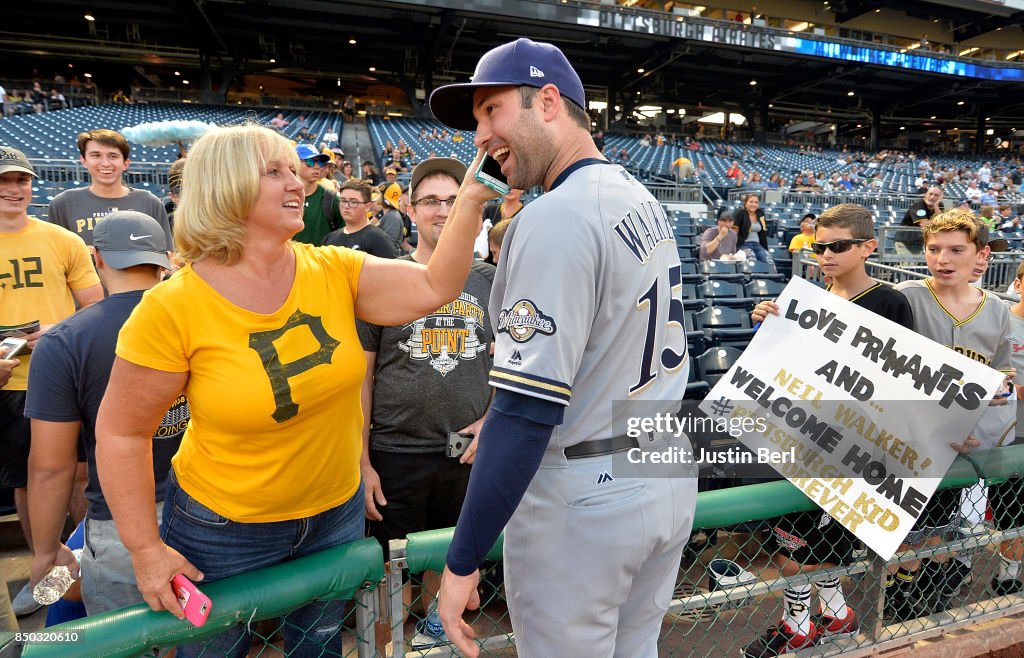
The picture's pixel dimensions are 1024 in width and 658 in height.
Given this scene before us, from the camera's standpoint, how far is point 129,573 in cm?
162

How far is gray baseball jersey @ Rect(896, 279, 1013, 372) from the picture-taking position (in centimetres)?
243

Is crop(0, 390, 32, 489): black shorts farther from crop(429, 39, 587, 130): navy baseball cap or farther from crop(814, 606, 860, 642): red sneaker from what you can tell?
crop(814, 606, 860, 642): red sneaker

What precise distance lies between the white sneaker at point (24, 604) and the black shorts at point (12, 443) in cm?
46

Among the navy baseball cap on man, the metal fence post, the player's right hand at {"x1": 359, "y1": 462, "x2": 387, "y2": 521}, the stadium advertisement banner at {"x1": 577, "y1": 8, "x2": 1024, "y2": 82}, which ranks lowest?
the player's right hand at {"x1": 359, "y1": 462, "x2": 387, "y2": 521}

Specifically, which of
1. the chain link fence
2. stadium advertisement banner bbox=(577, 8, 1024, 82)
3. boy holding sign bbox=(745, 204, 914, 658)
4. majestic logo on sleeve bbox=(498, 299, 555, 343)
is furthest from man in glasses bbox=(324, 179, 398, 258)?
stadium advertisement banner bbox=(577, 8, 1024, 82)

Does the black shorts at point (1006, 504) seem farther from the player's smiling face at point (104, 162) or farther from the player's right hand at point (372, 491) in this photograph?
the player's smiling face at point (104, 162)

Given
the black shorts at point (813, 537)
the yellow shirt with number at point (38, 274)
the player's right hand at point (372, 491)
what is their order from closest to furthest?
1. the black shorts at point (813, 537)
2. the player's right hand at point (372, 491)
3. the yellow shirt with number at point (38, 274)

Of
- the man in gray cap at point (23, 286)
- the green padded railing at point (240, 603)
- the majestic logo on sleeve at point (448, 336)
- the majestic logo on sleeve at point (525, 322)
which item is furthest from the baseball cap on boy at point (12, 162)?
the majestic logo on sleeve at point (525, 322)

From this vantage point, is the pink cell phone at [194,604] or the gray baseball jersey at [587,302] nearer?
the gray baseball jersey at [587,302]

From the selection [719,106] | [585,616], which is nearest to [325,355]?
[585,616]

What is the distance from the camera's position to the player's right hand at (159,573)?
46.6 inches

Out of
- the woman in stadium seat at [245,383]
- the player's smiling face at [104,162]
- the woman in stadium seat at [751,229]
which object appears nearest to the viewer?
the woman in stadium seat at [245,383]

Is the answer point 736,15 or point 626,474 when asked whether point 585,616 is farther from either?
point 736,15

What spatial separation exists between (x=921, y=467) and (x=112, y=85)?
38143 millimetres
